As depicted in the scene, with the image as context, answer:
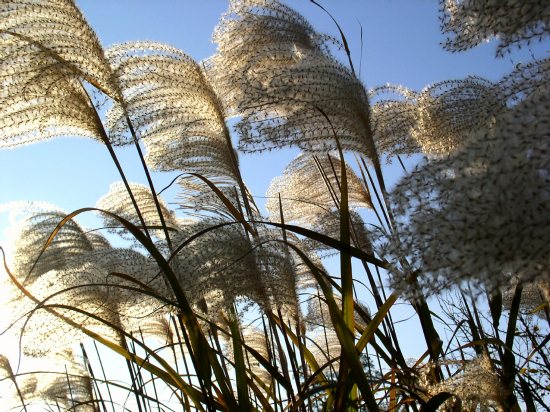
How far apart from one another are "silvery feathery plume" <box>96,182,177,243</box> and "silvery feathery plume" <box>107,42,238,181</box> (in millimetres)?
1161

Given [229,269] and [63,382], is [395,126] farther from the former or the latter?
[63,382]

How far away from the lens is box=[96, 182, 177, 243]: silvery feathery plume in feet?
17.1

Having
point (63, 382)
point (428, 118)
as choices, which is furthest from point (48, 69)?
point (63, 382)

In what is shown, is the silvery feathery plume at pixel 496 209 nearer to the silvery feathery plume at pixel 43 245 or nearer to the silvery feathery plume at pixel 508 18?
the silvery feathery plume at pixel 508 18

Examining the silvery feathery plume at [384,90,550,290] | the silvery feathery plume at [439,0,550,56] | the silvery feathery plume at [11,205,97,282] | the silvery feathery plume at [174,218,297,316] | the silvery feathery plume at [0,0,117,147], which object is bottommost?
the silvery feathery plume at [384,90,550,290]

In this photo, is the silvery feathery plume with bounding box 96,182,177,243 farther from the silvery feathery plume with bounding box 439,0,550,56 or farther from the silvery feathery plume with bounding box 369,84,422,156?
the silvery feathery plume with bounding box 439,0,550,56

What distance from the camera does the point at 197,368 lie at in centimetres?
222

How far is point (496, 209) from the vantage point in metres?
1.03

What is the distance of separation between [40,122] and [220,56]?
111 cm

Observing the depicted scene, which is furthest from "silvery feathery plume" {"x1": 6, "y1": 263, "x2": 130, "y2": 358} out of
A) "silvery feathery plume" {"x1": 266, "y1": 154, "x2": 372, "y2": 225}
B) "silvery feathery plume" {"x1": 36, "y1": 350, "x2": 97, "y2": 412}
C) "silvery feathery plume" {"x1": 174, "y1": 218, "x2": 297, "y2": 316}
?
"silvery feathery plume" {"x1": 36, "y1": 350, "x2": 97, "y2": 412}

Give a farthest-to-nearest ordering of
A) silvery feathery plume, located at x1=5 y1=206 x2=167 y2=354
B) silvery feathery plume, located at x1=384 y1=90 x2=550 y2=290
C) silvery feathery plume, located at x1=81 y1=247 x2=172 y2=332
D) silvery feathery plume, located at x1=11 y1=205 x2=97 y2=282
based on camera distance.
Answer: silvery feathery plume, located at x1=11 y1=205 x2=97 y2=282, silvery feathery plume, located at x1=5 y1=206 x2=167 y2=354, silvery feathery plume, located at x1=81 y1=247 x2=172 y2=332, silvery feathery plume, located at x1=384 y1=90 x2=550 y2=290

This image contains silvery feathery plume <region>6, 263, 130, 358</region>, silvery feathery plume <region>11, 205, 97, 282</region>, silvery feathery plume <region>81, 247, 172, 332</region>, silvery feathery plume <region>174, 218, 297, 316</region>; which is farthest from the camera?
silvery feathery plume <region>11, 205, 97, 282</region>

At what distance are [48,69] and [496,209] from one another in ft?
8.16

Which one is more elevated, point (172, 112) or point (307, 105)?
point (172, 112)
